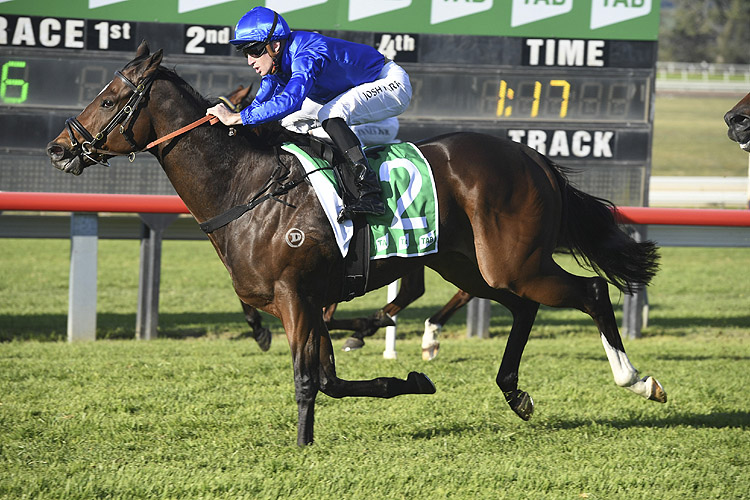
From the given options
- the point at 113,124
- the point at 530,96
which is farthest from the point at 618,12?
the point at 113,124

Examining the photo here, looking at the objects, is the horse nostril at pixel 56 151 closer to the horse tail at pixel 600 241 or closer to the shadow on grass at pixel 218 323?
the horse tail at pixel 600 241

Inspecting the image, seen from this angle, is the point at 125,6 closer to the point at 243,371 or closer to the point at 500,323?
the point at 243,371

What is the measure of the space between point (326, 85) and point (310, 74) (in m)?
0.36

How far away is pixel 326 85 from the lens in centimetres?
482

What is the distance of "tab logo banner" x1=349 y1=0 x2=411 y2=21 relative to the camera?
25.3ft

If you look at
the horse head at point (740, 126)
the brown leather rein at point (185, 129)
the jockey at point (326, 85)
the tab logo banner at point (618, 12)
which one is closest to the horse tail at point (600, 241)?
the horse head at point (740, 126)

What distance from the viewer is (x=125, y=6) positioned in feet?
24.7

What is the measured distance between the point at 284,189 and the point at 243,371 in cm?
224

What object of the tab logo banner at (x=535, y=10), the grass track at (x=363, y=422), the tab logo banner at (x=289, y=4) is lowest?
the grass track at (x=363, y=422)

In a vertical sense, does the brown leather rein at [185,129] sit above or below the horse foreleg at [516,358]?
above

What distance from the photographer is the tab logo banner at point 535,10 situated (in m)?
7.88

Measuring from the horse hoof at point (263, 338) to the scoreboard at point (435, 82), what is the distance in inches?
65.7

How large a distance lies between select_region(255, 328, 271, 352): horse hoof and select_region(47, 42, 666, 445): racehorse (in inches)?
80.1

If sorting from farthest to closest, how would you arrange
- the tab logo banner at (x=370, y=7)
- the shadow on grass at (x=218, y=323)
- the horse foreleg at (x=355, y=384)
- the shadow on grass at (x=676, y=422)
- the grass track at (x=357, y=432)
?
1. the shadow on grass at (x=218, y=323)
2. the tab logo banner at (x=370, y=7)
3. the shadow on grass at (x=676, y=422)
4. the horse foreleg at (x=355, y=384)
5. the grass track at (x=357, y=432)
